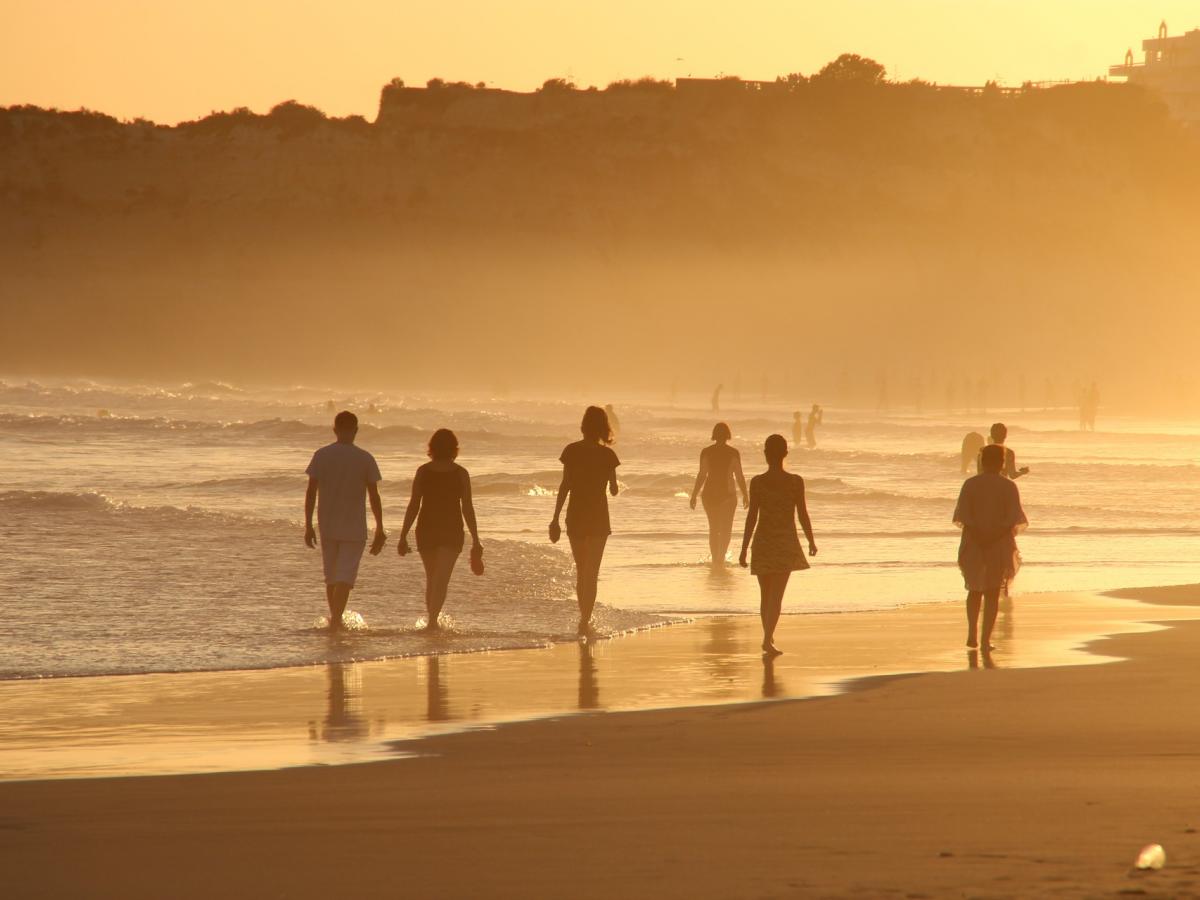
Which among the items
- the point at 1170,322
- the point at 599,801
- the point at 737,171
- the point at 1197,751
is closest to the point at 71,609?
the point at 599,801

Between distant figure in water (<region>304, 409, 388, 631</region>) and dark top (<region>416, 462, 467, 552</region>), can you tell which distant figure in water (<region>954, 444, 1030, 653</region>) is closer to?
dark top (<region>416, 462, 467, 552</region>)

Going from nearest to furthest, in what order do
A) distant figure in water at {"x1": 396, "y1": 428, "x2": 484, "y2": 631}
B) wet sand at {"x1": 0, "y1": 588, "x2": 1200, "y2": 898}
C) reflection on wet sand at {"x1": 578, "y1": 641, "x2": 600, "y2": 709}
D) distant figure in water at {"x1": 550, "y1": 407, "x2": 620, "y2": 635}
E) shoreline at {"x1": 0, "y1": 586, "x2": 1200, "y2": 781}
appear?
wet sand at {"x1": 0, "y1": 588, "x2": 1200, "y2": 898}
shoreline at {"x1": 0, "y1": 586, "x2": 1200, "y2": 781}
reflection on wet sand at {"x1": 578, "y1": 641, "x2": 600, "y2": 709}
distant figure in water at {"x1": 396, "y1": 428, "x2": 484, "y2": 631}
distant figure in water at {"x1": 550, "y1": 407, "x2": 620, "y2": 635}

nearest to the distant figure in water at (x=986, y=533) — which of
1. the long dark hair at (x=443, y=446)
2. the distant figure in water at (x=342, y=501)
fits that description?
the long dark hair at (x=443, y=446)

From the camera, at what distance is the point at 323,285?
167 metres

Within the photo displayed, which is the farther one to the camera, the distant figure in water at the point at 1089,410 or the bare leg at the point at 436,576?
the distant figure in water at the point at 1089,410

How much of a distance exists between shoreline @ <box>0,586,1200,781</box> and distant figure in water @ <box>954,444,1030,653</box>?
12.9 inches

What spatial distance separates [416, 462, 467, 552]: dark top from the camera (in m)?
12.9

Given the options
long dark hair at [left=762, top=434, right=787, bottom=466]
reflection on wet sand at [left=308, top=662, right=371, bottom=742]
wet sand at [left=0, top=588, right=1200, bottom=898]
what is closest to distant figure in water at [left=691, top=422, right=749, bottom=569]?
long dark hair at [left=762, top=434, right=787, bottom=466]

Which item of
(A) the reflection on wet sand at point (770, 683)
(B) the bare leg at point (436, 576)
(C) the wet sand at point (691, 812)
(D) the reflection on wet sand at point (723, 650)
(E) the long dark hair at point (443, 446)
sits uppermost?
(E) the long dark hair at point (443, 446)

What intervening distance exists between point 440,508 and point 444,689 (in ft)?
8.34

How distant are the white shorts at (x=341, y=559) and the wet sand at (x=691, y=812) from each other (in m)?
3.81

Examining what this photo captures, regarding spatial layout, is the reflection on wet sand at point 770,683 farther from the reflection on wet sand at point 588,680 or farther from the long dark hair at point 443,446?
the long dark hair at point 443,446

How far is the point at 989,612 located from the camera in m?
12.2

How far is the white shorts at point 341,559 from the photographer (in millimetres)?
12812
